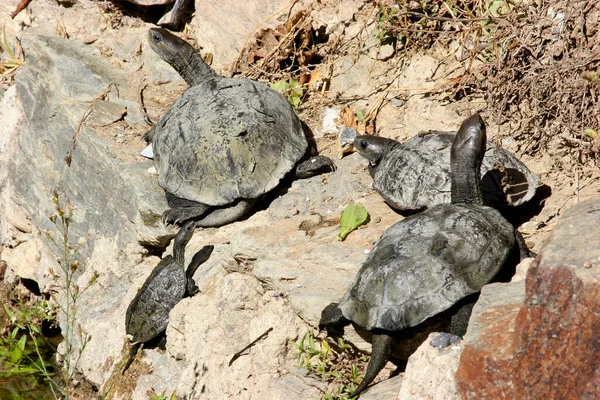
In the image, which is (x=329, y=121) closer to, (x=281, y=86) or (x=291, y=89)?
(x=291, y=89)

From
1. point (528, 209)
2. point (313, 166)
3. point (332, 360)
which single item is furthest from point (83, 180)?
point (528, 209)

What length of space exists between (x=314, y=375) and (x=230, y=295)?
829 millimetres

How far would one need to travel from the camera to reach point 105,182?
5801mm

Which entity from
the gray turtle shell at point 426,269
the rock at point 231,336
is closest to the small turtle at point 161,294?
the rock at point 231,336

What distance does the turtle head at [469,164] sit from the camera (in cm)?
411

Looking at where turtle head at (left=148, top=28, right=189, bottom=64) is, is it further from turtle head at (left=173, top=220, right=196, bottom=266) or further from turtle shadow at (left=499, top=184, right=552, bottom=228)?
turtle shadow at (left=499, top=184, right=552, bottom=228)

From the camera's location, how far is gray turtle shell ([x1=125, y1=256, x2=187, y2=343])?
478 centimetres

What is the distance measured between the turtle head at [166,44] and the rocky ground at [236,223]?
0.49m

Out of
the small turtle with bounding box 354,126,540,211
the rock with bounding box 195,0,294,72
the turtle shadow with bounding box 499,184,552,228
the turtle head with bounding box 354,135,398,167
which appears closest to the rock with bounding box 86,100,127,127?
the rock with bounding box 195,0,294,72

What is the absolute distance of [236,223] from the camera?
5.18 m

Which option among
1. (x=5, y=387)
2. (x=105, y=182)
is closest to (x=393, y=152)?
(x=105, y=182)

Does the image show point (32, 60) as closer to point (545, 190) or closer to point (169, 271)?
point (169, 271)

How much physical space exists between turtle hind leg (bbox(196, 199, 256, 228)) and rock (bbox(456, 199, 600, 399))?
8.05 feet

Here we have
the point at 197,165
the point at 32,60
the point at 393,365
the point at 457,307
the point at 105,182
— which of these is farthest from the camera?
the point at 32,60
